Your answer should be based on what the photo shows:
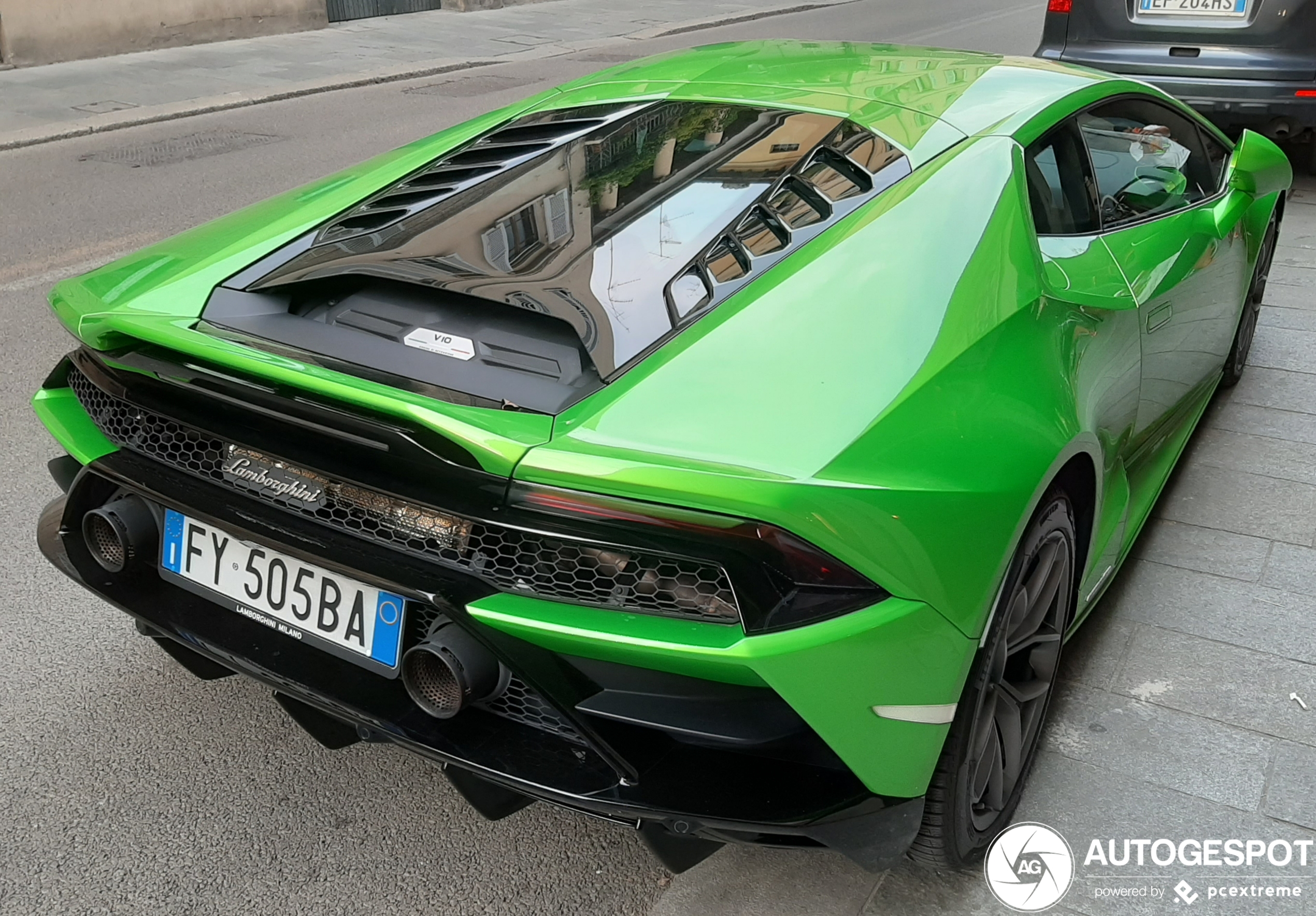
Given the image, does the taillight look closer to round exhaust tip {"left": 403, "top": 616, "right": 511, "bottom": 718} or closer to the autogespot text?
round exhaust tip {"left": 403, "top": 616, "right": 511, "bottom": 718}

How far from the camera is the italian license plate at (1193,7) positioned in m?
6.96

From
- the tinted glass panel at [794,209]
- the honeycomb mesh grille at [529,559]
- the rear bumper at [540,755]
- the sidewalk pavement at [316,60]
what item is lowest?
the sidewalk pavement at [316,60]

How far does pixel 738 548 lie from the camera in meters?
1.69

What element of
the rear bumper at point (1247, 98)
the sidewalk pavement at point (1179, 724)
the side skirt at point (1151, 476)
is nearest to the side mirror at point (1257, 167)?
the side skirt at point (1151, 476)

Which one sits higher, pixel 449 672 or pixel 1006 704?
pixel 449 672

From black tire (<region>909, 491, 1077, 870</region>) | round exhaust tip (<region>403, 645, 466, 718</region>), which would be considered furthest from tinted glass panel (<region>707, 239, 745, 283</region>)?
round exhaust tip (<region>403, 645, 466, 718</region>)

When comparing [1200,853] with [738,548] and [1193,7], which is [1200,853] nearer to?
[738,548]

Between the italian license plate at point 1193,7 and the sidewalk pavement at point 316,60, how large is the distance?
7002 mm

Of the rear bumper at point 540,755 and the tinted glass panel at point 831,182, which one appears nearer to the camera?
the rear bumper at point 540,755

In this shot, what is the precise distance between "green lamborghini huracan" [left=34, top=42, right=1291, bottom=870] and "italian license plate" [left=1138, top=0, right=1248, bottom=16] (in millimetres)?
5275

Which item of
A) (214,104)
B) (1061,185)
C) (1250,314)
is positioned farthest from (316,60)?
(1061,185)

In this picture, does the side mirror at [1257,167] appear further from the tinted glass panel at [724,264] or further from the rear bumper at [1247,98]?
the rear bumper at [1247,98]

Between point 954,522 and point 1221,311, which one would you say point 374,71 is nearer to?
point 1221,311

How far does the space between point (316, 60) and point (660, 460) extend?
38.9 feet
